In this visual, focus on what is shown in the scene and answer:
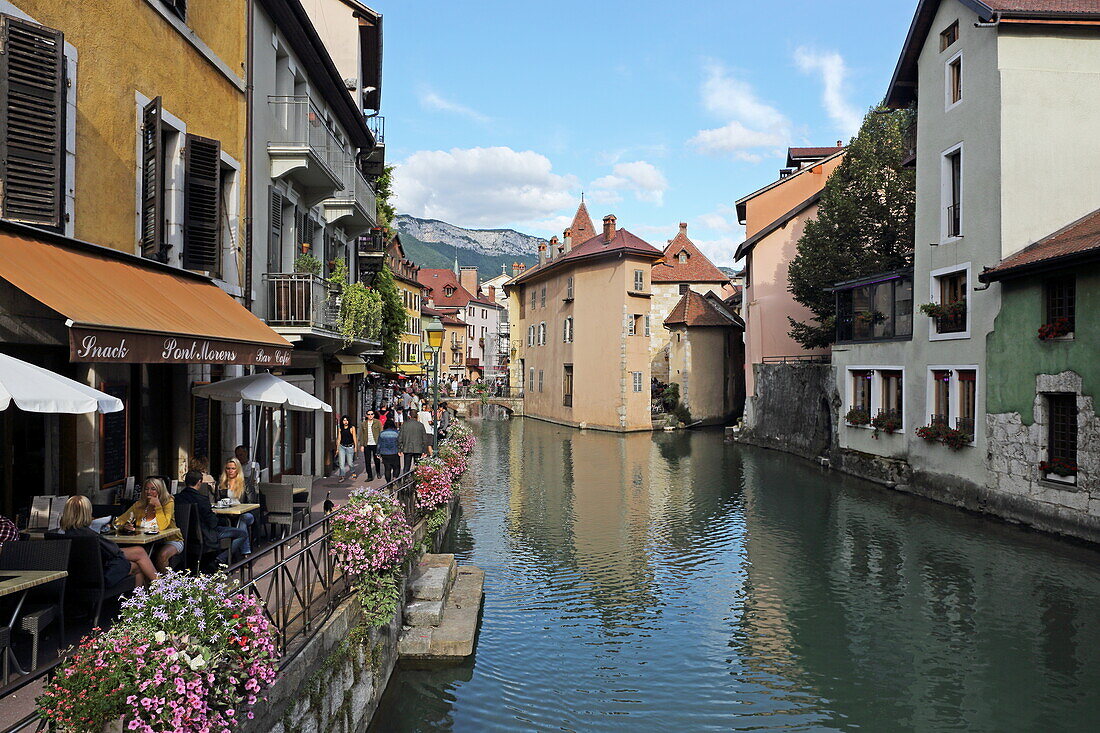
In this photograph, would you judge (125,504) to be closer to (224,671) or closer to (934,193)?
(224,671)

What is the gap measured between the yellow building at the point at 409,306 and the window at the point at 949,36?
3500 cm

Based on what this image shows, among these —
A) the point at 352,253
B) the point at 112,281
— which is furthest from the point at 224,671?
the point at 352,253

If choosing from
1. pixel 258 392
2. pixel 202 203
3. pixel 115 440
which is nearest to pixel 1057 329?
pixel 258 392

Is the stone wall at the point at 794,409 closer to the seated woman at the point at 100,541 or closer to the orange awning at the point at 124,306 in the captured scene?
the orange awning at the point at 124,306

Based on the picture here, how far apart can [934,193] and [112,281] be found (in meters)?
21.9

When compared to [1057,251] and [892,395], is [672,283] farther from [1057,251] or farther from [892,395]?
[1057,251]

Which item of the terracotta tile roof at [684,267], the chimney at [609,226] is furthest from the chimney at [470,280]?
the chimney at [609,226]

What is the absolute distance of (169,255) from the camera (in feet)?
35.9

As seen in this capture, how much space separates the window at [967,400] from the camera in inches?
828

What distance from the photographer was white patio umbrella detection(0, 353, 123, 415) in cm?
562

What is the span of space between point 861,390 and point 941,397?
5.55m

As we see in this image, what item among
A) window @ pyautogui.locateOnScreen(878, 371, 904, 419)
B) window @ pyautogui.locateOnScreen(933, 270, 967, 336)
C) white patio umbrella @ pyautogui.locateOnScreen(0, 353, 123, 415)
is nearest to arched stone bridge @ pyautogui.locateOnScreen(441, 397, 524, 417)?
window @ pyautogui.locateOnScreen(878, 371, 904, 419)

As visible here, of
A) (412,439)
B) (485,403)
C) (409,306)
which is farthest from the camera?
(409,306)

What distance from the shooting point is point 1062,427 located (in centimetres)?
1755
